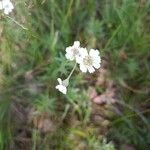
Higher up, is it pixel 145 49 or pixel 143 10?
pixel 143 10

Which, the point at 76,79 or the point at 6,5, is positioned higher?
the point at 6,5

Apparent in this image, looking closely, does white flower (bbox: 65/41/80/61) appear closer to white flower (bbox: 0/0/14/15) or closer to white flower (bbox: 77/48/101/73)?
white flower (bbox: 77/48/101/73)

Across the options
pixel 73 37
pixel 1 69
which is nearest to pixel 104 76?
pixel 73 37

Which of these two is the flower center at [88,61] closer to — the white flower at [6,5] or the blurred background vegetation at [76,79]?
the blurred background vegetation at [76,79]

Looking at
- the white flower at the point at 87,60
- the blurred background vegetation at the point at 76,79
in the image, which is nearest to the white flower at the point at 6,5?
the blurred background vegetation at the point at 76,79

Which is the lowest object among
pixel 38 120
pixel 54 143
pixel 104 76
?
pixel 54 143

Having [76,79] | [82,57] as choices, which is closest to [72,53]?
[82,57]

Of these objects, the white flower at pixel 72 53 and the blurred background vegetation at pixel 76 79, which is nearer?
the white flower at pixel 72 53

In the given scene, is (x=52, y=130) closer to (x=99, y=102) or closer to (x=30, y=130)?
(x=30, y=130)

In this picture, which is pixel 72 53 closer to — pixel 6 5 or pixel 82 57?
pixel 82 57
